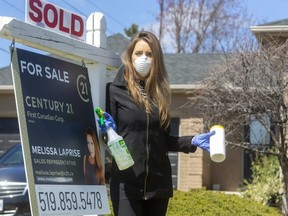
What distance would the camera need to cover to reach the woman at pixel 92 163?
396cm

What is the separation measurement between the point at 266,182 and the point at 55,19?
10.0m

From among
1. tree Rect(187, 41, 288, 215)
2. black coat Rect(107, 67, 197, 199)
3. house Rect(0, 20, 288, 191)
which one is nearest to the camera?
black coat Rect(107, 67, 197, 199)

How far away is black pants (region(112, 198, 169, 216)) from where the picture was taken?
392cm

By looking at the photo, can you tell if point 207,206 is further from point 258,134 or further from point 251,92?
point 258,134

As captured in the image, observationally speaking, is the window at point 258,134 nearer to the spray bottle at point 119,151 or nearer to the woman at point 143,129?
the woman at point 143,129

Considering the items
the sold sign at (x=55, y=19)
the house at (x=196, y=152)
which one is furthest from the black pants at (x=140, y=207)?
the house at (x=196, y=152)

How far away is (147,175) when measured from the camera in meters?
3.96

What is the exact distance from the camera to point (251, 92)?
10.1 meters

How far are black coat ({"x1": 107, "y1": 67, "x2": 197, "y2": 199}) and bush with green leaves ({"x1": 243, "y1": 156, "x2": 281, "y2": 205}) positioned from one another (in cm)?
899

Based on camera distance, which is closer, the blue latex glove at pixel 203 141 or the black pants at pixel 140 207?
the black pants at pixel 140 207

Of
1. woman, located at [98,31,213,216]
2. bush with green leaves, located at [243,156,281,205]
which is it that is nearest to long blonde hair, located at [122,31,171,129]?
woman, located at [98,31,213,216]

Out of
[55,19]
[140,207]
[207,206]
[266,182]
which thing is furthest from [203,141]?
[266,182]

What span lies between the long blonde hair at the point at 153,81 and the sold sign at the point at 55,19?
1.31ft

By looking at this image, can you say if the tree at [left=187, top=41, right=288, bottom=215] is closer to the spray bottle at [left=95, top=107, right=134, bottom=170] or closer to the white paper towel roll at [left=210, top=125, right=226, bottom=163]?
the white paper towel roll at [left=210, top=125, right=226, bottom=163]
